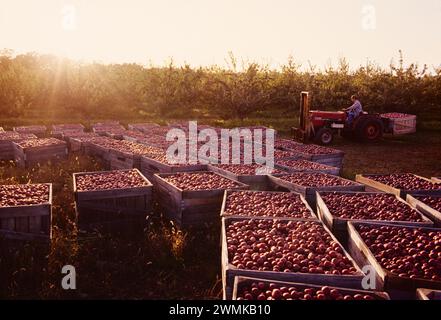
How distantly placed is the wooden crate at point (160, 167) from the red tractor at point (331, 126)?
7.93m

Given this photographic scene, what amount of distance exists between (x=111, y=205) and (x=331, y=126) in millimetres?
11870

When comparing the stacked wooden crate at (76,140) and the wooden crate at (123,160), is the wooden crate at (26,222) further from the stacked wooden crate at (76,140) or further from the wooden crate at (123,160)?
the stacked wooden crate at (76,140)

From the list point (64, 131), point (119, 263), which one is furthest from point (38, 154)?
point (119, 263)

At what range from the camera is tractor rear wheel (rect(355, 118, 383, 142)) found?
56.5ft

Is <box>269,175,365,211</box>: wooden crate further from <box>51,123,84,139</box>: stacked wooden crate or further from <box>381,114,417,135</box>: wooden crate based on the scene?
<box>381,114,417,135</box>: wooden crate

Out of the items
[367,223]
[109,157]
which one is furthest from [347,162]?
[367,223]

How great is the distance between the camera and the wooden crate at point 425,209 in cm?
634

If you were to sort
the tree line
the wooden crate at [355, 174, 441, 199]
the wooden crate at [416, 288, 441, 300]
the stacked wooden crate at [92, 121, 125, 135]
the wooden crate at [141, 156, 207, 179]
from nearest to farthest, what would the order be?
the wooden crate at [416, 288, 441, 300], the wooden crate at [355, 174, 441, 199], the wooden crate at [141, 156, 207, 179], the stacked wooden crate at [92, 121, 125, 135], the tree line

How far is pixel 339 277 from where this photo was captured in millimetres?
4238

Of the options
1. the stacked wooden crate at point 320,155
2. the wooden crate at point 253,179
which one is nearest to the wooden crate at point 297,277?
the wooden crate at point 253,179

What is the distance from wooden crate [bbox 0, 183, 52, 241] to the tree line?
17.8 metres

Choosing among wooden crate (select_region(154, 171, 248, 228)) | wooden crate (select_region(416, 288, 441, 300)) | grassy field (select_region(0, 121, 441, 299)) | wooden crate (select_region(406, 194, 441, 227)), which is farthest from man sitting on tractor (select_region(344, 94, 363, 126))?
wooden crate (select_region(416, 288, 441, 300))

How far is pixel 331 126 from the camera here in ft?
56.2

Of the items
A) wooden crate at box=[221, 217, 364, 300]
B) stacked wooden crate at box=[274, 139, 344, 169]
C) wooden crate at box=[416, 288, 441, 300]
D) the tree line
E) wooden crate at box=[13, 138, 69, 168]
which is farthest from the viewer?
the tree line
